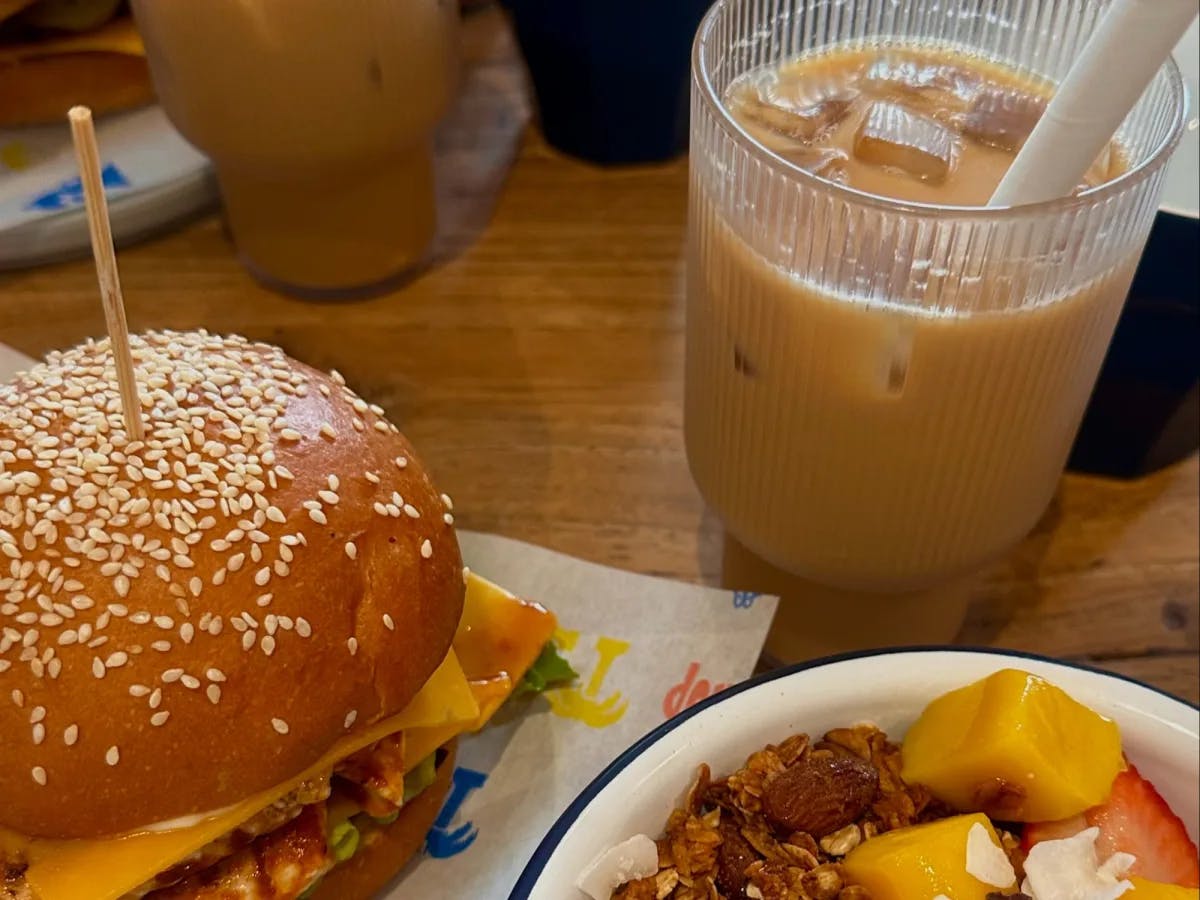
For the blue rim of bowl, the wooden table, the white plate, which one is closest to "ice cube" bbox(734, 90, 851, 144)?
the blue rim of bowl

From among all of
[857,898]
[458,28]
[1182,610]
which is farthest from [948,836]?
[458,28]

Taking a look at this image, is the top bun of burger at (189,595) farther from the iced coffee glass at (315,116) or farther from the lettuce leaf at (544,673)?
the iced coffee glass at (315,116)

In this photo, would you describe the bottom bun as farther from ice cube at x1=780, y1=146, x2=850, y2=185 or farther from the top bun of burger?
ice cube at x1=780, y1=146, x2=850, y2=185

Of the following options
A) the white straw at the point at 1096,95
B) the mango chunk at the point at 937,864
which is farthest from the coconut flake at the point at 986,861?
the white straw at the point at 1096,95

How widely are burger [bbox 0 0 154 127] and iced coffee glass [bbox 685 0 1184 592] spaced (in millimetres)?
1070

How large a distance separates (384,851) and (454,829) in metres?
0.09

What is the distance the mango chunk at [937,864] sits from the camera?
0.75 meters

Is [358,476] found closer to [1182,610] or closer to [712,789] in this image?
[712,789]

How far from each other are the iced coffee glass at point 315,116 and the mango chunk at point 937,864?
1.03m

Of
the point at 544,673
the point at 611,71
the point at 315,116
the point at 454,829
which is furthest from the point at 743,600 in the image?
the point at 611,71

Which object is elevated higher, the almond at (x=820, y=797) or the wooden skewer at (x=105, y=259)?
the wooden skewer at (x=105, y=259)

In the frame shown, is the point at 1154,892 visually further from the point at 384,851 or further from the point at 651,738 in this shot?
the point at 384,851

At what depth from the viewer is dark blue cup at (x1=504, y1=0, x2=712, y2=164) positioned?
1.60 metres

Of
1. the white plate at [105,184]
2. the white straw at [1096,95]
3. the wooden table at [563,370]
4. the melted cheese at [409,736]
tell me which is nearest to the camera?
the white straw at [1096,95]
